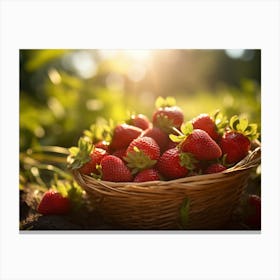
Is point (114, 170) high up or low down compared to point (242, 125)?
down

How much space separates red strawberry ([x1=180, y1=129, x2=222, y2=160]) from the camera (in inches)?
62.8

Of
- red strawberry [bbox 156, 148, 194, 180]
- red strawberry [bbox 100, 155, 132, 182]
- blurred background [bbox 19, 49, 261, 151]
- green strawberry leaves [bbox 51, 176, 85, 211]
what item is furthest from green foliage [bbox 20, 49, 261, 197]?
red strawberry [bbox 156, 148, 194, 180]

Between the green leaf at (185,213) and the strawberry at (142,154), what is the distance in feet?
0.53

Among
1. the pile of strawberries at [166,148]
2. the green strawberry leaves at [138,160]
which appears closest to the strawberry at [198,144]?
the pile of strawberries at [166,148]

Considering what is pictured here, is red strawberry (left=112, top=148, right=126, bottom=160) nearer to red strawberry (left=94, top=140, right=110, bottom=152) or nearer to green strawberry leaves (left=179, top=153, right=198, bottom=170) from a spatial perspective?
red strawberry (left=94, top=140, right=110, bottom=152)

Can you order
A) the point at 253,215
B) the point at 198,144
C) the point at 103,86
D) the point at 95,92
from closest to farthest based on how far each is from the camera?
the point at 198,144 → the point at 253,215 → the point at 95,92 → the point at 103,86

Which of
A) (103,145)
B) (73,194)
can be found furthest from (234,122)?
(73,194)

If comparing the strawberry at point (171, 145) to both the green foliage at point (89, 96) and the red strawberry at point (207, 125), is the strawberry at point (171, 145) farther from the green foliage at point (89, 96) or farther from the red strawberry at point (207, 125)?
the green foliage at point (89, 96)

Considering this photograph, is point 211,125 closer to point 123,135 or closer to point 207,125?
point 207,125

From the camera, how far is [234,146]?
5.47ft

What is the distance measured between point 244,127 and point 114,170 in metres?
0.46

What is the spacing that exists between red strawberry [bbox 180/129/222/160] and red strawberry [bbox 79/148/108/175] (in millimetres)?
289
